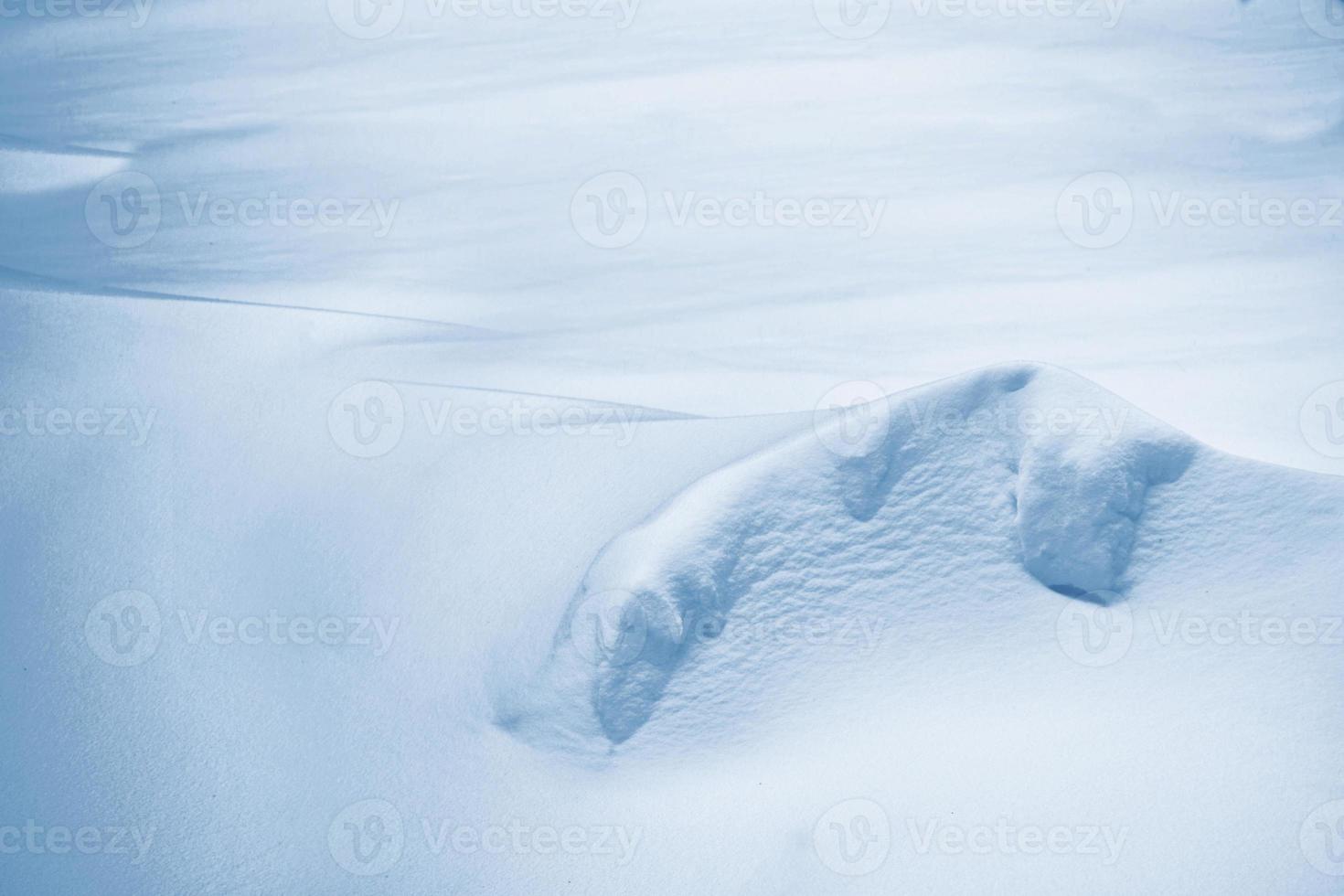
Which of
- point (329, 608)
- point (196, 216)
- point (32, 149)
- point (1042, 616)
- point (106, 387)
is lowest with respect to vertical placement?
point (1042, 616)

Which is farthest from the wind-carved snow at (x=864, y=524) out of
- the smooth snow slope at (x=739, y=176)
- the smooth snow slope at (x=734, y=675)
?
the smooth snow slope at (x=739, y=176)

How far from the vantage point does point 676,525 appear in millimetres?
3471

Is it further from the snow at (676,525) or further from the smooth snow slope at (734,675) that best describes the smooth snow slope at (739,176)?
the smooth snow slope at (734,675)

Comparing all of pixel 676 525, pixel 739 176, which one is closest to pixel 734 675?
pixel 676 525

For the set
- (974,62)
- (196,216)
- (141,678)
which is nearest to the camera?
(141,678)

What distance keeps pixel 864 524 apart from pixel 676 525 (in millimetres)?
605

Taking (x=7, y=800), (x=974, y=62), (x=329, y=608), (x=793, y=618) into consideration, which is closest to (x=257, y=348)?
(x=329, y=608)

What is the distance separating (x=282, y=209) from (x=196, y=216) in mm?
457

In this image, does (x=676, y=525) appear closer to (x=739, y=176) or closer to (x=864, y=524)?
(x=864, y=524)

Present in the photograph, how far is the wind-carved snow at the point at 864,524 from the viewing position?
3.30 m

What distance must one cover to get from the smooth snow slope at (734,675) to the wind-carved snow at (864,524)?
0.01m

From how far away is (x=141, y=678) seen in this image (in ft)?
11.4

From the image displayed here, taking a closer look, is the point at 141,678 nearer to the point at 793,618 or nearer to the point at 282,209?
the point at 793,618

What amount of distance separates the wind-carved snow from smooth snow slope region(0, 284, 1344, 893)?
0.01 m
